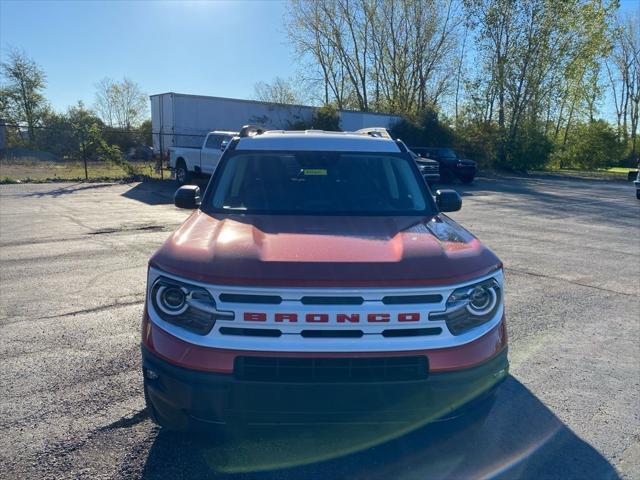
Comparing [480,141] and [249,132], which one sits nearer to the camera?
[249,132]

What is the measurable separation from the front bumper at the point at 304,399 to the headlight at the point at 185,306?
230 mm

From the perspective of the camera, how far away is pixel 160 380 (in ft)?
8.63

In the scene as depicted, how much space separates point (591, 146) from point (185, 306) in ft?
206

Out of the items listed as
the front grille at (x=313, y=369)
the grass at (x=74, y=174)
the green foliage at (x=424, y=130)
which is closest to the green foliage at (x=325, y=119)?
the green foliage at (x=424, y=130)

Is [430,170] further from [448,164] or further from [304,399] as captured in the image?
[304,399]

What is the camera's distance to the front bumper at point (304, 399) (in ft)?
8.11

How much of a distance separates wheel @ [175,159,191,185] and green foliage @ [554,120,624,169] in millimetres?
48381

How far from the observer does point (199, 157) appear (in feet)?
59.2

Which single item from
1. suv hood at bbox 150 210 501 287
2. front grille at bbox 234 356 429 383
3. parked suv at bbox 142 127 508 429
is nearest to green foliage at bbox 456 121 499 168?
suv hood at bbox 150 210 501 287

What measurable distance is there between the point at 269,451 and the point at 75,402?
1.49 metres

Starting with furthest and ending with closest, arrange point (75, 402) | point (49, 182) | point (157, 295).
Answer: point (49, 182)
point (75, 402)
point (157, 295)

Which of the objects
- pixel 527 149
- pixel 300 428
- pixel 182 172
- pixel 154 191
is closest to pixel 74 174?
pixel 154 191

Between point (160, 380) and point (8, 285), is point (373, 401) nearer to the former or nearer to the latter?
point (160, 380)

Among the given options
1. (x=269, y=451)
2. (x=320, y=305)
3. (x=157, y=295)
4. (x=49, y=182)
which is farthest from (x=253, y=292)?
(x=49, y=182)
